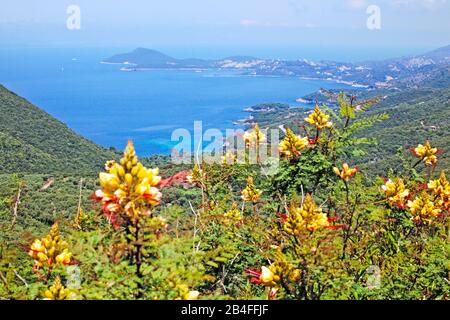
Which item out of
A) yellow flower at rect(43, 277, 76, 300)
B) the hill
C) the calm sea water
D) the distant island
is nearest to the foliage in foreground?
yellow flower at rect(43, 277, 76, 300)

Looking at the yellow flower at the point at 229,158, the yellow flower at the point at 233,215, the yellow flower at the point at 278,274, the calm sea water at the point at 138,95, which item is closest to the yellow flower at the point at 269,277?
the yellow flower at the point at 278,274

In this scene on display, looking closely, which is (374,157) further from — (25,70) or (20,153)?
(25,70)

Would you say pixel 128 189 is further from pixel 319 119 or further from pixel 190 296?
pixel 319 119

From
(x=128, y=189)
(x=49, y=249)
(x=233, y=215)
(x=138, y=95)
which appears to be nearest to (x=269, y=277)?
(x=128, y=189)

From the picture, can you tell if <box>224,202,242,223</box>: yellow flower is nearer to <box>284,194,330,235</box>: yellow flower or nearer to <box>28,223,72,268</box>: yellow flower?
<box>284,194,330,235</box>: yellow flower

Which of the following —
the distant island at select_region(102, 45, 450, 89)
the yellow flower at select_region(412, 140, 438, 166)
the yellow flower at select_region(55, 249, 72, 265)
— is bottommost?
the yellow flower at select_region(55, 249, 72, 265)

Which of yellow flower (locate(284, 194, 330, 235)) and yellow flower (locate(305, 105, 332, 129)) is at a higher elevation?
yellow flower (locate(305, 105, 332, 129))

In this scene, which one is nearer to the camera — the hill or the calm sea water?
the hill

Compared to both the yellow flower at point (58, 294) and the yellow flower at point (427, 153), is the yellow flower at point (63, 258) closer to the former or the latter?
the yellow flower at point (58, 294)
